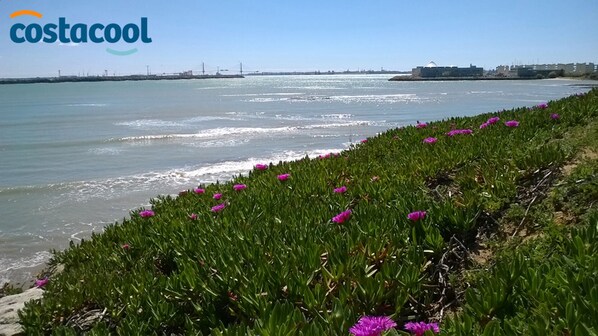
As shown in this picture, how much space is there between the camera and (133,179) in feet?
40.6

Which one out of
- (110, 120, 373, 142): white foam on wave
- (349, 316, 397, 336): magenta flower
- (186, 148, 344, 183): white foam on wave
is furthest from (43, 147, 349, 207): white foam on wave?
(349, 316, 397, 336): magenta flower

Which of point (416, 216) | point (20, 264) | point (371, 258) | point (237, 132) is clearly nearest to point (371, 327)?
point (371, 258)

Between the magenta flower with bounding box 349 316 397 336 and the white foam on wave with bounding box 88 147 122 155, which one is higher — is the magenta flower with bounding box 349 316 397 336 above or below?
above

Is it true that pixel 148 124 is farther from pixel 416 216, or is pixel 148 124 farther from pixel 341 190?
pixel 416 216

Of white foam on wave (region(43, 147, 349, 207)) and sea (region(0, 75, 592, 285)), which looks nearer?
sea (region(0, 75, 592, 285))

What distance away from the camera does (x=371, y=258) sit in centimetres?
257

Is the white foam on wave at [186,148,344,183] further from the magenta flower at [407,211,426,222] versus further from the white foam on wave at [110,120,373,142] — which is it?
the magenta flower at [407,211,426,222]

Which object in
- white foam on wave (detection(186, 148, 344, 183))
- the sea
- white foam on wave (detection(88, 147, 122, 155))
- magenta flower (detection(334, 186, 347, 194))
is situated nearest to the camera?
magenta flower (detection(334, 186, 347, 194))

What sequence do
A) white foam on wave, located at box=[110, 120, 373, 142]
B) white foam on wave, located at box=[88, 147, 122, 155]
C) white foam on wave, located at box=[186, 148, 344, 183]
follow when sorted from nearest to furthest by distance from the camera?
white foam on wave, located at box=[186, 148, 344, 183], white foam on wave, located at box=[88, 147, 122, 155], white foam on wave, located at box=[110, 120, 373, 142]

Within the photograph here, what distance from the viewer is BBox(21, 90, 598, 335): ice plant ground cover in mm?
1906

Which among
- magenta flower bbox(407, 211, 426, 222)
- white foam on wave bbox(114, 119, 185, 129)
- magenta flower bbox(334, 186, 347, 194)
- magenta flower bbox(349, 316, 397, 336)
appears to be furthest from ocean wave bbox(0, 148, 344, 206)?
white foam on wave bbox(114, 119, 185, 129)

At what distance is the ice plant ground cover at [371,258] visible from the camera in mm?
1906

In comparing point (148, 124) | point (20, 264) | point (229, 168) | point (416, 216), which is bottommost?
point (20, 264)

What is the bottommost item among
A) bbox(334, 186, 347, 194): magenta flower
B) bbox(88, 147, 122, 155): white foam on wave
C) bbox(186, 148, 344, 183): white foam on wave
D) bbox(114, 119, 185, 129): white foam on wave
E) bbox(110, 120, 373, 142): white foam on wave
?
bbox(186, 148, 344, 183): white foam on wave
